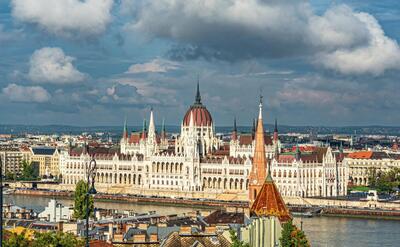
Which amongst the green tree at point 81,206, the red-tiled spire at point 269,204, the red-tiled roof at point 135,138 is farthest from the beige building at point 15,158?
the red-tiled spire at point 269,204

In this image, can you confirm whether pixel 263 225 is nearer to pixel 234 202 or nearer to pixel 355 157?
pixel 234 202

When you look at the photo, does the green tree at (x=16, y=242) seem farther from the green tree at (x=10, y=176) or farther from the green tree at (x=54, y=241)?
Answer: the green tree at (x=10, y=176)

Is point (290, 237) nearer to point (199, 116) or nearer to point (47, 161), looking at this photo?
point (199, 116)

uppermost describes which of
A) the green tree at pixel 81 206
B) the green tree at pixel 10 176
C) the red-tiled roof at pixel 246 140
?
the red-tiled roof at pixel 246 140

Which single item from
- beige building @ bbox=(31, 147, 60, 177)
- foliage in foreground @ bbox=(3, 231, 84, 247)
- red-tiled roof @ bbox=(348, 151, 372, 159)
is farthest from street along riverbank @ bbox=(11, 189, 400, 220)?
foliage in foreground @ bbox=(3, 231, 84, 247)

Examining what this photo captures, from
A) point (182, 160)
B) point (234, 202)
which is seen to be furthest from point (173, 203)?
point (182, 160)

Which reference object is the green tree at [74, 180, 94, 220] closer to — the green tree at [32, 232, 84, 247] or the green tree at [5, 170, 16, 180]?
the green tree at [32, 232, 84, 247]
